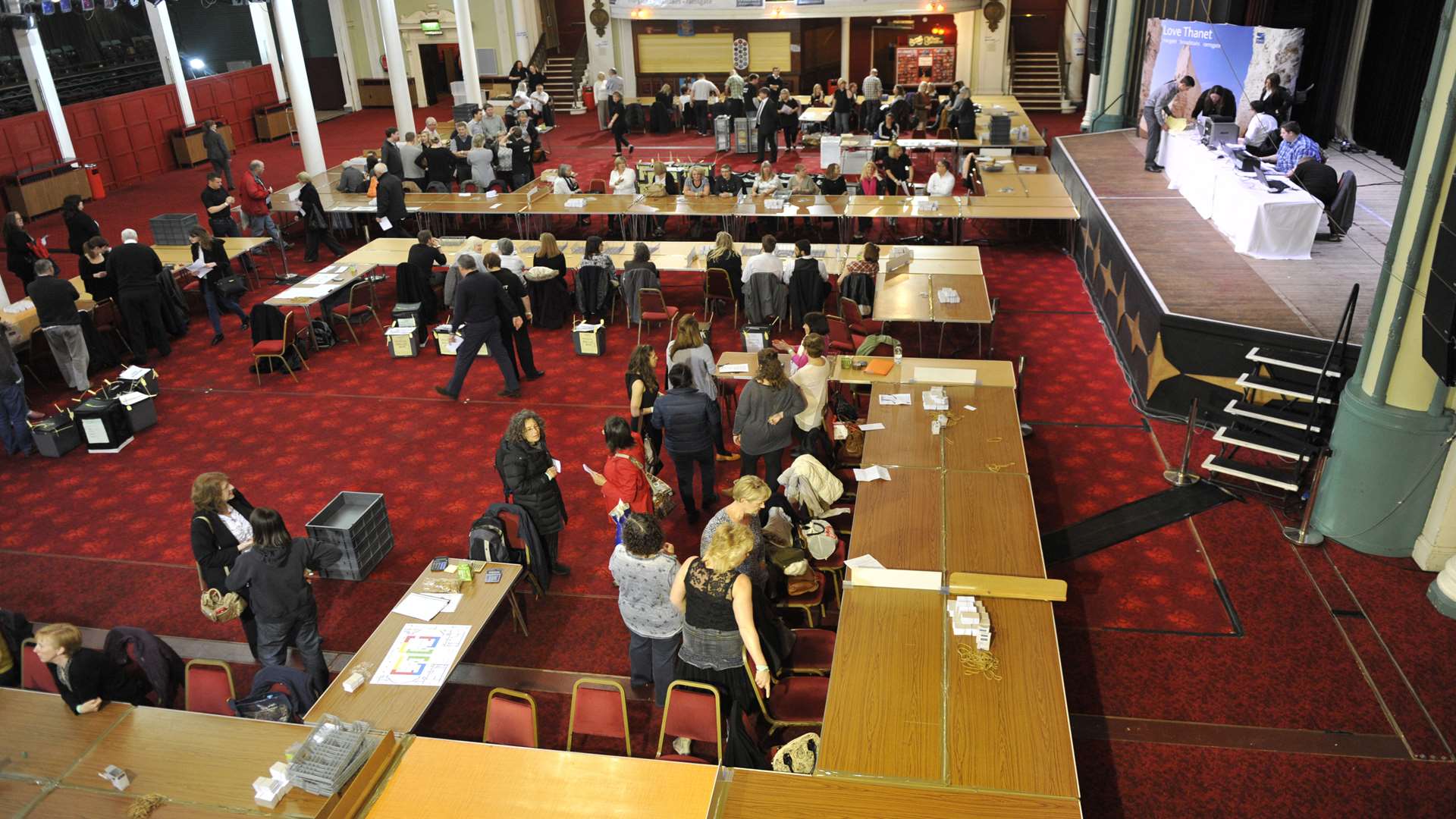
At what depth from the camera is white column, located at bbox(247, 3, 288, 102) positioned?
2508 cm

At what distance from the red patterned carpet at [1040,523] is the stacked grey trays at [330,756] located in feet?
4.70

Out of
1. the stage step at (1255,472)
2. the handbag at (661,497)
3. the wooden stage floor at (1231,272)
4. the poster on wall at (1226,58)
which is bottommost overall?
the stage step at (1255,472)

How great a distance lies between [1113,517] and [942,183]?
826 cm

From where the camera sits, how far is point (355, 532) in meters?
6.98

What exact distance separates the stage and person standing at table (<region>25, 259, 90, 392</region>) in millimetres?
10413

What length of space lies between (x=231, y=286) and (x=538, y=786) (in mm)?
10040

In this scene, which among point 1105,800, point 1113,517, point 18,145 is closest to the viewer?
point 1105,800

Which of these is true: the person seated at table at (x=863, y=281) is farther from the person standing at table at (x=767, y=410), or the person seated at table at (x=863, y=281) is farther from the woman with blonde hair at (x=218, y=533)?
the woman with blonde hair at (x=218, y=533)

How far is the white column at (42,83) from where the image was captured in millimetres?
17359

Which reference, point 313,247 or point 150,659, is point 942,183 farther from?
point 150,659

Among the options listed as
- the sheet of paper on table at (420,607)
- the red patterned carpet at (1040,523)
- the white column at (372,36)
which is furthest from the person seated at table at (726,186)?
the white column at (372,36)

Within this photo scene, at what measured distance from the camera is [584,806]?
4.07 meters

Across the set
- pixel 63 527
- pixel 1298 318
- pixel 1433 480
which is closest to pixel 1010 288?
pixel 1298 318

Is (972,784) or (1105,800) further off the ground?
(972,784)
